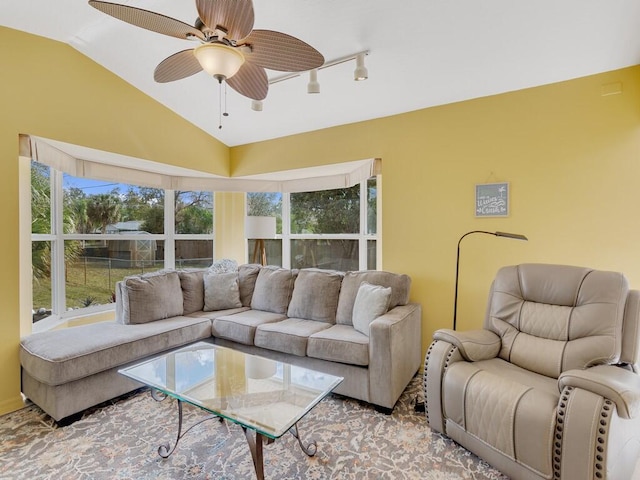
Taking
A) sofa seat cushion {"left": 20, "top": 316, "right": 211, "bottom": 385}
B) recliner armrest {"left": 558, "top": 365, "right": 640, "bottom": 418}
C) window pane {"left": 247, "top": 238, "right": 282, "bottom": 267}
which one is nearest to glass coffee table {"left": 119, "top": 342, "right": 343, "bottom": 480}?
sofa seat cushion {"left": 20, "top": 316, "right": 211, "bottom": 385}

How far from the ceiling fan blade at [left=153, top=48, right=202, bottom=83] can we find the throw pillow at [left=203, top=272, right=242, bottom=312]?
211 centimetres

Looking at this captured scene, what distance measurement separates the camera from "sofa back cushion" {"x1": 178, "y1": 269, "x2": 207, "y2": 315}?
10.9ft

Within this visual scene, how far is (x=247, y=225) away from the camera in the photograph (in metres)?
3.89

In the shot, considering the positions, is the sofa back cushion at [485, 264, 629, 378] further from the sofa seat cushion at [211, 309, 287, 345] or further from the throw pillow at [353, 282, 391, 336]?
the sofa seat cushion at [211, 309, 287, 345]

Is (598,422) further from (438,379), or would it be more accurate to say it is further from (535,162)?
(535,162)

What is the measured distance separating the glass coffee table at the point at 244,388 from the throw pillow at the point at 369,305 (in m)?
0.72

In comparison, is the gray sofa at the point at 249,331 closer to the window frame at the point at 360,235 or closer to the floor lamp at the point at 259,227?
the floor lamp at the point at 259,227

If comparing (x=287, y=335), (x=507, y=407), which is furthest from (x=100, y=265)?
(x=507, y=407)

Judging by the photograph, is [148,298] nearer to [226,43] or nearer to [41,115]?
[41,115]

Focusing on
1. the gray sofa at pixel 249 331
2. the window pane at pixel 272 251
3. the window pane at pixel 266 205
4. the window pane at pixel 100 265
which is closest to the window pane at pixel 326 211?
the window pane at pixel 266 205

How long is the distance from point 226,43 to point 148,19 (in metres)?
0.32

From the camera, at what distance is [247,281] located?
3.66m

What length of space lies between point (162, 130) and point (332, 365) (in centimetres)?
286

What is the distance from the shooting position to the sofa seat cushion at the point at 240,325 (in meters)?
2.86
